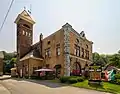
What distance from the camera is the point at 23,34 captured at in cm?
4847

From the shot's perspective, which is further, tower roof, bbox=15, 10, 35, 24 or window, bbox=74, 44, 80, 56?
tower roof, bbox=15, 10, 35, 24

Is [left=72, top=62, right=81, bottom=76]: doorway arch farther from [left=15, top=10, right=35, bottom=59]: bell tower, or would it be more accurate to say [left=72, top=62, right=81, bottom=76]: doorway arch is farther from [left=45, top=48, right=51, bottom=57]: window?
[left=15, top=10, right=35, bottom=59]: bell tower

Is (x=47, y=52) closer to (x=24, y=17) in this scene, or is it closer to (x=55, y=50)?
(x=55, y=50)

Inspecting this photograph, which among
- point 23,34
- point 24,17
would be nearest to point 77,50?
point 23,34

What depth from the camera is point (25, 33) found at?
1932 inches

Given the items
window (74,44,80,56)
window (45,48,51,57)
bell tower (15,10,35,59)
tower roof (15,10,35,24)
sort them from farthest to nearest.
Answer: bell tower (15,10,35,59) → tower roof (15,10,35,24) → window (45,48,51,57) → window (74,44,80,56)

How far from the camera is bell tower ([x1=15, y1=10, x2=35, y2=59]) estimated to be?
48075 millimetres

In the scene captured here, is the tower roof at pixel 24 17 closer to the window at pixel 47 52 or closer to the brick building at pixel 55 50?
the brick building at pixel 55 50

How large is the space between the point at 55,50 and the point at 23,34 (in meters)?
13.7

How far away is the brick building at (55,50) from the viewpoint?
35.6 meters

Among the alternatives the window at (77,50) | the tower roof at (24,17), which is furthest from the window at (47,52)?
the tower roof at (24,17)

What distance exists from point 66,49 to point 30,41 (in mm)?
17374

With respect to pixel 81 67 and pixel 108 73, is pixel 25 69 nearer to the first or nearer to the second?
pixel 81 67

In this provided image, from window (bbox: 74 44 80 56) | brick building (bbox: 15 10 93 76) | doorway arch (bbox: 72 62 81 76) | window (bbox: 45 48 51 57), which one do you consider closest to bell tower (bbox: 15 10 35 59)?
brick building (bbox: 15 10 93 76)
